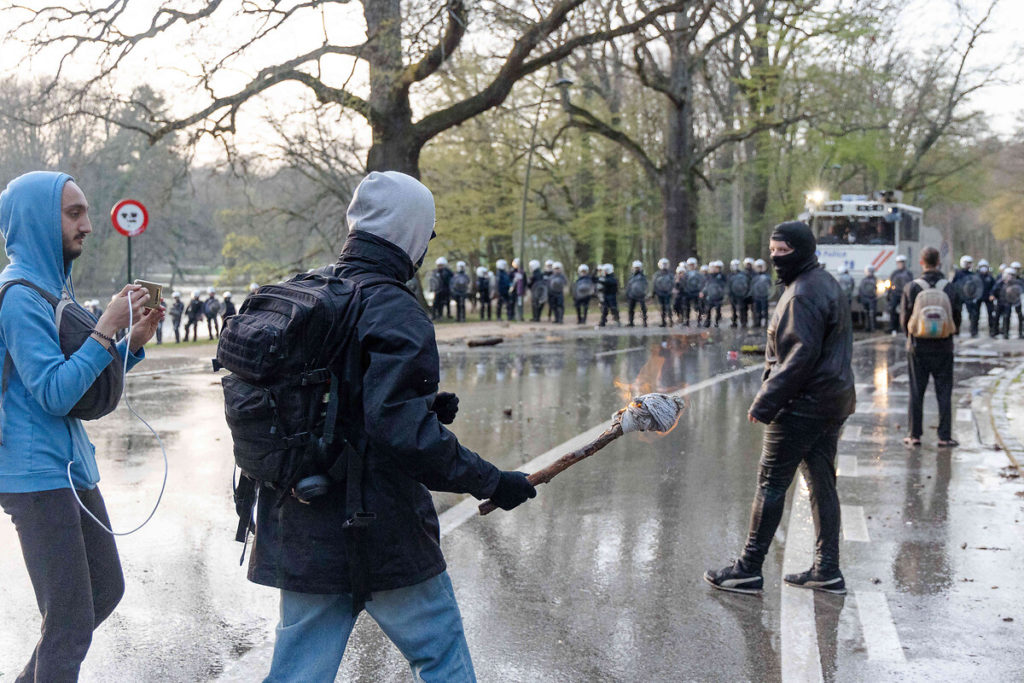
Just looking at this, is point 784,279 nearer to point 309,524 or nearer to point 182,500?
point 309,524

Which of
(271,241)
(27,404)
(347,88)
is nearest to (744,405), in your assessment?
(27,404)

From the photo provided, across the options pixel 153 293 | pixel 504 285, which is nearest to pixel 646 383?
pixel 153 293

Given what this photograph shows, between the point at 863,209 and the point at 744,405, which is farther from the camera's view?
the point at 863,209

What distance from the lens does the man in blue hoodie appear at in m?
3.04

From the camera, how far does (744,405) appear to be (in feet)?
39.6

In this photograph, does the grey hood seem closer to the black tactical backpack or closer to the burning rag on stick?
the black tactical backpack

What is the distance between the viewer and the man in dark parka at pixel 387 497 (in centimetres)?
Result: 261

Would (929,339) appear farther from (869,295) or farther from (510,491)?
(869,295)

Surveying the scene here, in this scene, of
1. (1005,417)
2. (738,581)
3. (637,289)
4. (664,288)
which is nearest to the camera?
(738,581)

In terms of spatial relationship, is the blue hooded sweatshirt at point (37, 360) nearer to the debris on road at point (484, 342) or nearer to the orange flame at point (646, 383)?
the orange flame at point (646, 383)

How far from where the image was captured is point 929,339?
9.20 metres

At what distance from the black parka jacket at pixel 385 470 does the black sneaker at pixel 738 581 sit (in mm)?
2805

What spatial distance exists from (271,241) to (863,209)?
21048 millimetres

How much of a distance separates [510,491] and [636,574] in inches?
112
